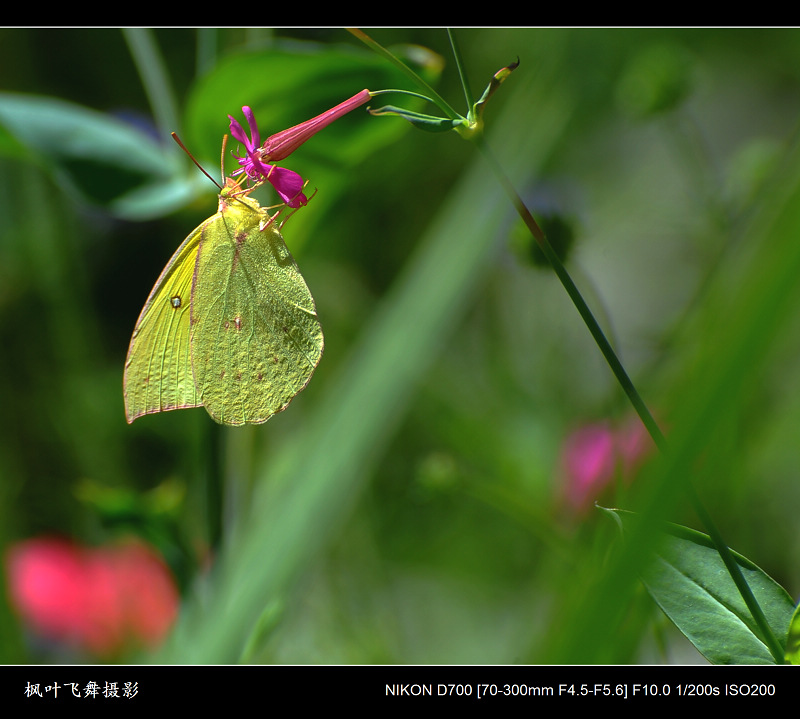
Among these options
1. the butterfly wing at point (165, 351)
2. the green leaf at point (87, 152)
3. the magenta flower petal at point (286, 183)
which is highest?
the green leaf at point (87, 152)

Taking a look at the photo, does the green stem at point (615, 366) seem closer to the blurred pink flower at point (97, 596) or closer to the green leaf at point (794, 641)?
the green leaf at point (794, 641)

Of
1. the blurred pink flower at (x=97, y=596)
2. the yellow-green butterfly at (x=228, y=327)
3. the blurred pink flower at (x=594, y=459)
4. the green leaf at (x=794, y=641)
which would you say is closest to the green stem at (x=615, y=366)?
the green leaf at (x=794, y=641)

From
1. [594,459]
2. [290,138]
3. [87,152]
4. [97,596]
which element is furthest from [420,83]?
[97,596]

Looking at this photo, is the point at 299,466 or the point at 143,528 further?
the point at 143,528

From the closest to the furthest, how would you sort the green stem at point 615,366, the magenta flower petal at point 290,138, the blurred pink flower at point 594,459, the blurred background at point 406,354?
1. the green stem at point 615,366
2. the magenta flower petal at point 290,138
3. the blurred background at point 406,354
4. the blurred pink flower at point 594,459
